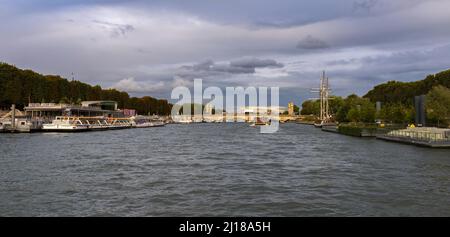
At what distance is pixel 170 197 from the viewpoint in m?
21.8

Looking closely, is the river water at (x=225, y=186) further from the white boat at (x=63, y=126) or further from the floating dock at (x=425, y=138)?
the white boat at (x=63, y=126)

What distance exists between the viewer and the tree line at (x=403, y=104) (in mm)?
73625

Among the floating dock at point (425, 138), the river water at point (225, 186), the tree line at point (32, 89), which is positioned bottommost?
the river water at point (225, 186)

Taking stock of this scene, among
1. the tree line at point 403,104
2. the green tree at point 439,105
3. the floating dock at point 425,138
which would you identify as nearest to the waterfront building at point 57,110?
the tree line at point 403,104

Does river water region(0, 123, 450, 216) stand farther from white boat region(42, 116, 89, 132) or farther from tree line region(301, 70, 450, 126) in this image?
white boat region(42, 116, 89, 132)

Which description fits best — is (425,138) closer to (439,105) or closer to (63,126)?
(439,105)

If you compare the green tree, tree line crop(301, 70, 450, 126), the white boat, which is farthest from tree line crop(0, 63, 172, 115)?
the green tree

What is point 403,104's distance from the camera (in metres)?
123

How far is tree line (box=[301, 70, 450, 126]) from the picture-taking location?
242ft

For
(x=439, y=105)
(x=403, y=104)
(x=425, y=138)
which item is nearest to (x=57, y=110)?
(x=403, y=104)

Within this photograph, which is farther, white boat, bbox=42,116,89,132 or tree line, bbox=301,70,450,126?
white boat, bbox=42,116,89,132

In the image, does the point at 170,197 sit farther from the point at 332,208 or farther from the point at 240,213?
the point at 332,208
